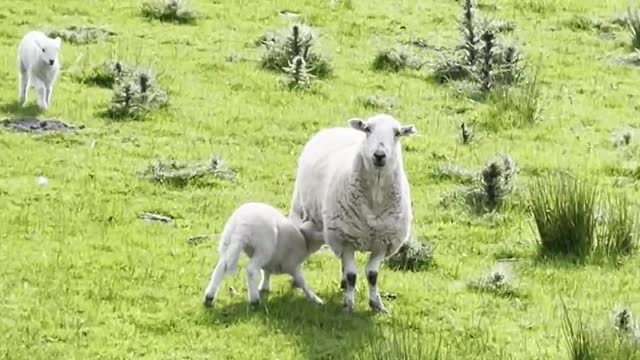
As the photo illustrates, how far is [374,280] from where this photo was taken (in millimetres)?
9641

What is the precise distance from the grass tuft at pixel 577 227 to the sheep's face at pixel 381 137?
242 cm

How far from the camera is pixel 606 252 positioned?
440 inches

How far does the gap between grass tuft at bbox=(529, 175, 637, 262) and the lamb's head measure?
21.2 ft

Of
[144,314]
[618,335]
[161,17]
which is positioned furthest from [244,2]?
[618,335]

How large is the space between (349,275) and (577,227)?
252cm

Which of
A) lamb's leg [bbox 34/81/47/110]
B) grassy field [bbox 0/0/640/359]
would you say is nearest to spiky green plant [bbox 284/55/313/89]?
grassy field [bbox 0/0/640/359]

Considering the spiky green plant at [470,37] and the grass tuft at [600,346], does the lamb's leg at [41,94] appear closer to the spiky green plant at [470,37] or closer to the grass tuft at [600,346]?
the spiky green plant at [470,37]

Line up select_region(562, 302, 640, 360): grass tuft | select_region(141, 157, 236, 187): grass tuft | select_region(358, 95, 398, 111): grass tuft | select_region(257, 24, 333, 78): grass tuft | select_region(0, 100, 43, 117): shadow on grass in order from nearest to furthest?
select_region(562, 302, 640, 360): grass tuft → select_region(141, 157, 236, 187): grass tuft → select_region(0, 100, 43, 117): shadow on grass → select_region(358, 95, 398, 111): grass tuft → select_region(257, 24, 333, 78): grass tuft

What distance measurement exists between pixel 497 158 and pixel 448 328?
4.32 meters

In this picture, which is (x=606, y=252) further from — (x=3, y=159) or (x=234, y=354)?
(x=3, y=159)

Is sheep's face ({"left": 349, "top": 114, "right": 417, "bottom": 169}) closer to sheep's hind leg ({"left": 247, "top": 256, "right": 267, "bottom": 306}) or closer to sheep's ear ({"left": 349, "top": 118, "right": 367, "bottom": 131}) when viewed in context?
sheep's ear ({"left": 349, "top": 118, "right": 367, "bottom": 131})

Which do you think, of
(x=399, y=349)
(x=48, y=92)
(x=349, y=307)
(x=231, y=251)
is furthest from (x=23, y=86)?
(x=399, y=349)

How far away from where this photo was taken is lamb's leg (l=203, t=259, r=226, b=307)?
943 cm

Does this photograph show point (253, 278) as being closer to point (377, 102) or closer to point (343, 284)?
point (343, 284)
